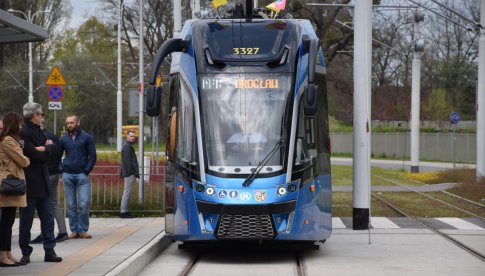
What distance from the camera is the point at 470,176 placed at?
33969mm

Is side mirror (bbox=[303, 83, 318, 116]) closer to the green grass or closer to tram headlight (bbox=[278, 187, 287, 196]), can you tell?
tram headlight (bbox=[278, 187, 287, 196])

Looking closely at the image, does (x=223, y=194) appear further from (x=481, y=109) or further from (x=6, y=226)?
(x=481, y=109)

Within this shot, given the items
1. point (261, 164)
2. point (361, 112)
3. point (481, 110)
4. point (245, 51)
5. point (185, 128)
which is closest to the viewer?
point (261, 164)

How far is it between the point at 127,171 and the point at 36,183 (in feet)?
27.1

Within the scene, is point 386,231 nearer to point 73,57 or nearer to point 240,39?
point 240,39

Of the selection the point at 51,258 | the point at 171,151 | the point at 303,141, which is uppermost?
the point at 303,141

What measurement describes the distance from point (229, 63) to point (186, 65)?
0.64 m

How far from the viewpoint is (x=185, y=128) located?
14633 mm

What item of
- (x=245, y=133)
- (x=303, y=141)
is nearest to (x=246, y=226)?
(x=245, y=133)

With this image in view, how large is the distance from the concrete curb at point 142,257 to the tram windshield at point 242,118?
1464 millimetres

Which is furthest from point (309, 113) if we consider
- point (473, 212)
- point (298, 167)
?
point (473, 212)

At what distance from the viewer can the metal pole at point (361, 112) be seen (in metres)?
18.5

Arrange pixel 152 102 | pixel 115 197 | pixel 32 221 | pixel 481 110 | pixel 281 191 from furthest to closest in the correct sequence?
pixel 481 110, pixel 115 197, pixel 152 102, pixel 281 191, pixel 32 221

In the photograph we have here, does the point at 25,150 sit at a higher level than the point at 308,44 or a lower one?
lower
